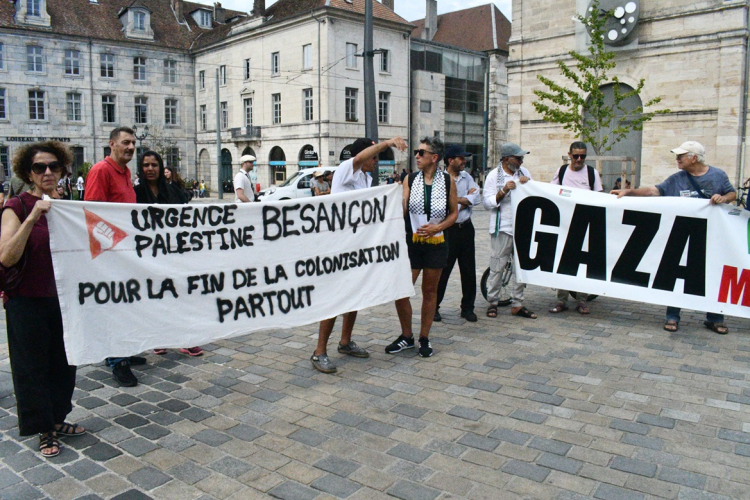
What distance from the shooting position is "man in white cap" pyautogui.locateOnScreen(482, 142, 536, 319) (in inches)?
303

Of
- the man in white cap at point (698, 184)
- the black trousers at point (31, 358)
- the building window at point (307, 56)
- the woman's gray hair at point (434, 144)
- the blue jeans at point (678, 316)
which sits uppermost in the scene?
the building window at point (307, 56)

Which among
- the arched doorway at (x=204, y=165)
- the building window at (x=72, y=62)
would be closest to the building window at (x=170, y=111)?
the arched doorway at (x=204, y=165)

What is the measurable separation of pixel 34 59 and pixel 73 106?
4.13 meters

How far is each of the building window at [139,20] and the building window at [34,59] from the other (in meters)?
7.60

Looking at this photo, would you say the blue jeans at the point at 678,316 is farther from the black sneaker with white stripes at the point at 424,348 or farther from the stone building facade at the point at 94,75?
the stone building facade at the point at 94,75

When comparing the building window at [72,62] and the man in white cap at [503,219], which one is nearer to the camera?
the man in white cap at [503,219]

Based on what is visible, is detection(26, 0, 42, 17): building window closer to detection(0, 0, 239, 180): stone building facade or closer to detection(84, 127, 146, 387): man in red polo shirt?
detection(0, 0, 239, 180): stone building facade

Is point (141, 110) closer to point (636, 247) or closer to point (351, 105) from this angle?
point (351, 105)

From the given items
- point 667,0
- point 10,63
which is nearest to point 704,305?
point 667,0

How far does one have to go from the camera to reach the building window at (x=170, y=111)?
5362cm

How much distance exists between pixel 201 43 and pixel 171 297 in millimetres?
53044

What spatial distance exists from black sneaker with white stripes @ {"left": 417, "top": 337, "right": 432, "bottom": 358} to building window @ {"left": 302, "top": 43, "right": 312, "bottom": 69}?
39.1 meters

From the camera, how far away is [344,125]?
4309 cm

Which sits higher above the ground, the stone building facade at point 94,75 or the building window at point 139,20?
the building window at point 139,20
